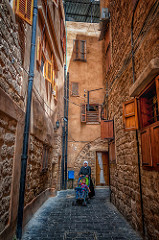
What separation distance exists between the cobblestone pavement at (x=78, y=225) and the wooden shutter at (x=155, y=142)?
1.88 m

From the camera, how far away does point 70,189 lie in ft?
36.6

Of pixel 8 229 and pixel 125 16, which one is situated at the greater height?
pixel 125 16

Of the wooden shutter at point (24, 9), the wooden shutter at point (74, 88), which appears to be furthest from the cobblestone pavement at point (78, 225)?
the wooden shutter at point (74, 88)

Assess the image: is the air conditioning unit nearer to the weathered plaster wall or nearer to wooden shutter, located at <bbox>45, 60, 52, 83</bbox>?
wooden shutter, located at <bbox>45, 60, 52, 83</bbox>

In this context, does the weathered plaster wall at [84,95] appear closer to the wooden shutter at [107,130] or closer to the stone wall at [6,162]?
the wooden shutter at [107,130]

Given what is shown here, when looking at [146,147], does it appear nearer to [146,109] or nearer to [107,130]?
[146,109]

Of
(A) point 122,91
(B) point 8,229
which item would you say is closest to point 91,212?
(B) point 8,229

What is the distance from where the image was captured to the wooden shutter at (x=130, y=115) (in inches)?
168

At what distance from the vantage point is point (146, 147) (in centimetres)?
384

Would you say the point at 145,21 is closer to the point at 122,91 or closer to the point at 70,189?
the point at 122,91

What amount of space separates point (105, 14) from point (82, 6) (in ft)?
25.8

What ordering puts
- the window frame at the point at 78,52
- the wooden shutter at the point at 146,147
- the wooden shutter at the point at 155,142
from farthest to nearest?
the window frame at the point at 78,52 < the wooden shutter at the point at 146,147 < the wooden shutter at the point at 155,142

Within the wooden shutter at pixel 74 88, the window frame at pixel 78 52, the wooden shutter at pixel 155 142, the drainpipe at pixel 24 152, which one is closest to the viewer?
the wooden shutter at pixel 155 142

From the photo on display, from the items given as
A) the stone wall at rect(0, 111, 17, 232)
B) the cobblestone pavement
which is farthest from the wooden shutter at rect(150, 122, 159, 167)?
the stone wall at rect(0, 111, 17, 232)
